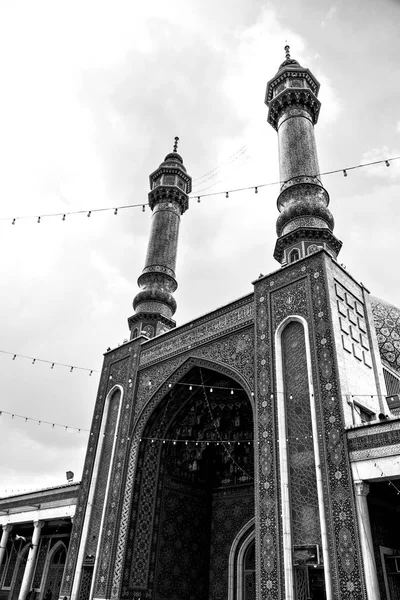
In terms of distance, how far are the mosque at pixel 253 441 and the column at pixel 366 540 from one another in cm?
1

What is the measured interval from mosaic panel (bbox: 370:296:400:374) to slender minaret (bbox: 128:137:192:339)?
5.31 metres

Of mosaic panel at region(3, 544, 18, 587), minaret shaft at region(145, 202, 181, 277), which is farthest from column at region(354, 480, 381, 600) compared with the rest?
mosaic panel at region(3, 544, 18, 587)

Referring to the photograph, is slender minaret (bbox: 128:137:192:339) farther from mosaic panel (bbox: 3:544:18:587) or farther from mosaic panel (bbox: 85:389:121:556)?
mosaic panel (bbox: 3:544:18:587)

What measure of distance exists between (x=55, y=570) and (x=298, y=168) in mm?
13134

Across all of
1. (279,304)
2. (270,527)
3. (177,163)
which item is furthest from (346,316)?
(177,163)

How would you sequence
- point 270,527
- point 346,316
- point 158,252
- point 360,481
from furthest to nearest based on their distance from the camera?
A: point 158,252, point 346,316, point 270,527, point 360,481

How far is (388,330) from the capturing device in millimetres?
11734

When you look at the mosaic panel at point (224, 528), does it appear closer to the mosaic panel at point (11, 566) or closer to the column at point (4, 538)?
the column at point (4, 538)

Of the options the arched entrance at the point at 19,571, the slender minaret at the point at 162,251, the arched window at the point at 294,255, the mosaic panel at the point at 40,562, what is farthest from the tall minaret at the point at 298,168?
the arched entrance at the point at 19,571

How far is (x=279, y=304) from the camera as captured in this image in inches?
351

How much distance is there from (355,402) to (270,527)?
2.20 meters

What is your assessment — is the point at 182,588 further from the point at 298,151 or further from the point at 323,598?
the point at 298,151

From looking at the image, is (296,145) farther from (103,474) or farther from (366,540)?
(103,474)

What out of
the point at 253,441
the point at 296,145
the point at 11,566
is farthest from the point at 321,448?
the point at 11,566
